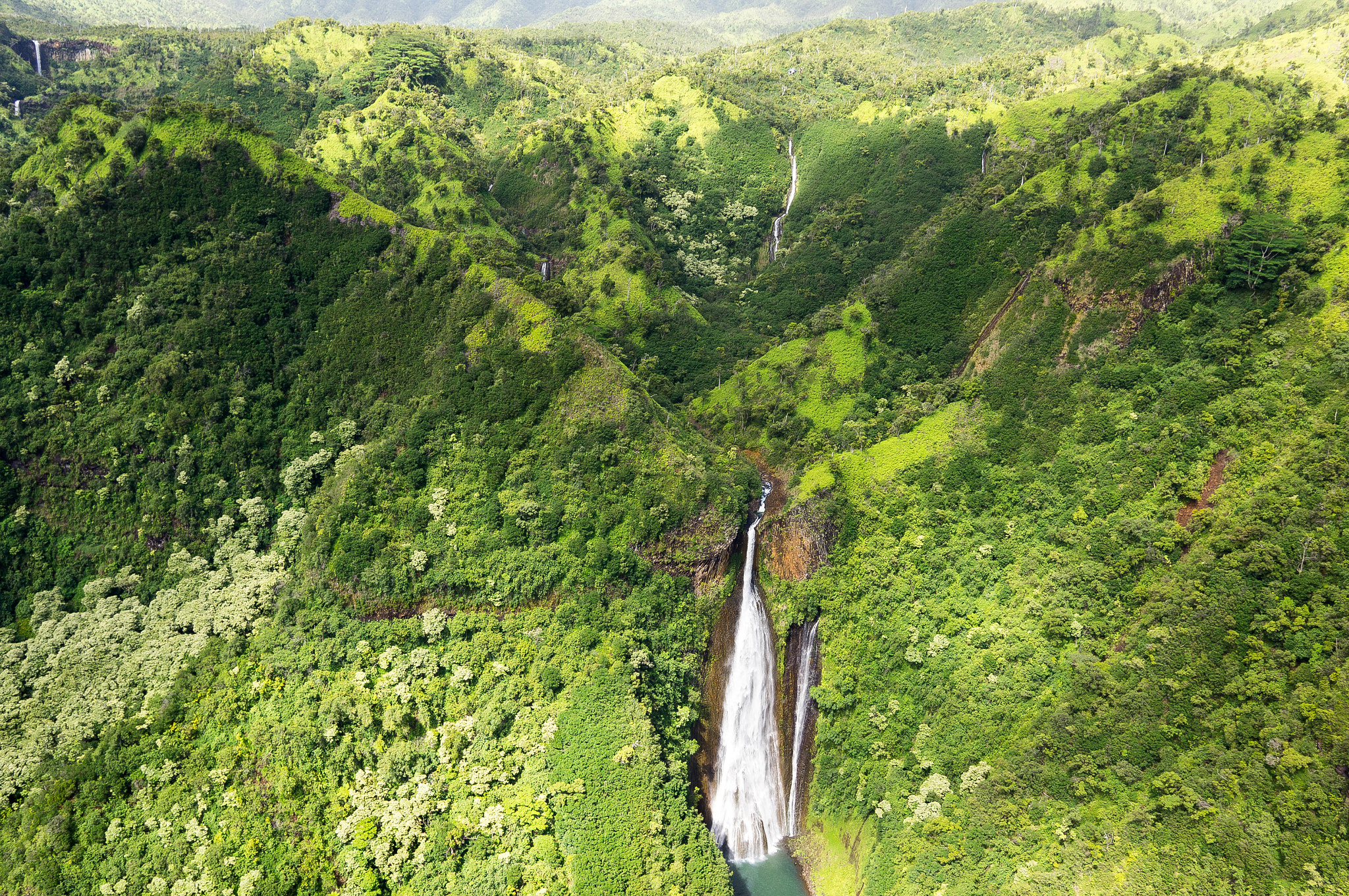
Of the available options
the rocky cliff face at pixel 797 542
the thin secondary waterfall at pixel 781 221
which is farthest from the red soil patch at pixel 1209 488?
the thin secondary waterfall at pixel 781 221

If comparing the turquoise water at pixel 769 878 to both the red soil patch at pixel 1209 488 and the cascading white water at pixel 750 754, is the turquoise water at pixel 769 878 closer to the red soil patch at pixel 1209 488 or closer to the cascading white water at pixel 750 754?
the cascading white water at pixel 750 754

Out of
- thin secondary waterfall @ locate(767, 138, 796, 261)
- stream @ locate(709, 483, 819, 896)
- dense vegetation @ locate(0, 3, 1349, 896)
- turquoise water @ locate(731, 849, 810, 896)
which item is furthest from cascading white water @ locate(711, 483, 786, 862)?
thin secondary waterfall @ locate(767, 138, 796, 261)

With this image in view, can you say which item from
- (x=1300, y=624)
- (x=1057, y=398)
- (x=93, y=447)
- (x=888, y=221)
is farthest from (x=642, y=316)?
(x=1300, y=624)

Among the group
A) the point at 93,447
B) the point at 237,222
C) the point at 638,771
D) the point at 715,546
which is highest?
the point at 237,222

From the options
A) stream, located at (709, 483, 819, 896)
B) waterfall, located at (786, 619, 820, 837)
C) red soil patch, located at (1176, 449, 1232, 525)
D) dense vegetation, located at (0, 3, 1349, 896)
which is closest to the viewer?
dense vegetation, located at (0, 3, 1349, 896)

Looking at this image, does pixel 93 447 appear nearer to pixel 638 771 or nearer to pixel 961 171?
pixel 638 771

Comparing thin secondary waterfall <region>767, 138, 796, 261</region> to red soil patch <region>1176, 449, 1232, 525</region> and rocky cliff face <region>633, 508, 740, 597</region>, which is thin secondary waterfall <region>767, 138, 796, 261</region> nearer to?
rocky cliff face <region>633, 508, 740, 597</region>

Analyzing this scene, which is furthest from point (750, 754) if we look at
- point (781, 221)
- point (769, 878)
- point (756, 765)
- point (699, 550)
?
point (781, 221)
